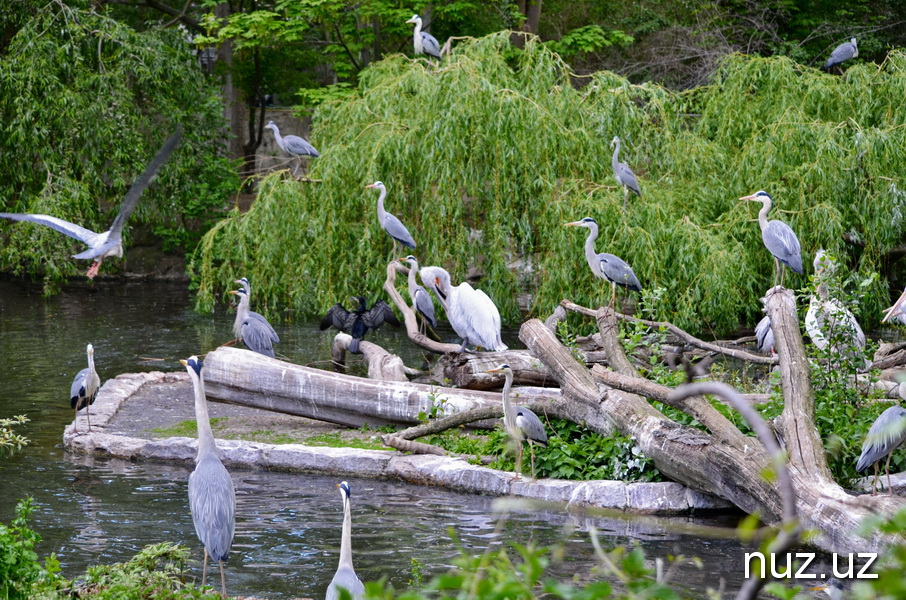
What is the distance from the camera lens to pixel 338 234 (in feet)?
38.8

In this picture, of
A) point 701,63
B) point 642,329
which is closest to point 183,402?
point 642,329

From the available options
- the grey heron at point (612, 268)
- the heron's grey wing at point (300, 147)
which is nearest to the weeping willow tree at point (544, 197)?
the heron's grey wing at point (300, 147)

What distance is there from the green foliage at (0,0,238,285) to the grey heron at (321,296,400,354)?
5394mm

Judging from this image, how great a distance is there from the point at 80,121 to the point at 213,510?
12.3 m

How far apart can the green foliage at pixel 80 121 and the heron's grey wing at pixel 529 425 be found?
30.1 feet

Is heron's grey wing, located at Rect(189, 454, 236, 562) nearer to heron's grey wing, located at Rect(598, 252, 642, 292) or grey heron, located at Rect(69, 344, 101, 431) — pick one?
grey heron, located at Rect(69, 344, 101, 431)

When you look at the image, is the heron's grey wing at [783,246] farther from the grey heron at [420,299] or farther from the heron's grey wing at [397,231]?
the heron's grey wing at [397,231]

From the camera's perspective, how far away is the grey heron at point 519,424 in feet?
21.8

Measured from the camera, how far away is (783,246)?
882 cm

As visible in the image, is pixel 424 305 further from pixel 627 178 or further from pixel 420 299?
pixel 627 178

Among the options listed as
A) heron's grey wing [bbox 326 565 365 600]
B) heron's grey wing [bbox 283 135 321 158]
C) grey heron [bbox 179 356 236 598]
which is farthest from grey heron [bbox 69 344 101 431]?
heron's grey wing [bbox 326 565 365 600]

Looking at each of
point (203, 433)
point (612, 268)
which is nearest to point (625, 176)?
point (612, 268)

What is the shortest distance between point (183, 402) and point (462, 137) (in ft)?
14.9

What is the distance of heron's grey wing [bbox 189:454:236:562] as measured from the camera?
4.74 metres
